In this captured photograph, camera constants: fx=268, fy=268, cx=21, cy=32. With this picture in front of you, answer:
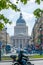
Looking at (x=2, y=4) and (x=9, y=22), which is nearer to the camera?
(x=2, y=4)

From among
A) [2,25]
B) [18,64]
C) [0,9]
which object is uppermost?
[0,9]

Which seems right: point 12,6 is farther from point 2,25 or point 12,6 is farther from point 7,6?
point 2,25

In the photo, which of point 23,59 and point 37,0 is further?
point 23,59

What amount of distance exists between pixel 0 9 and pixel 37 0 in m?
1.16

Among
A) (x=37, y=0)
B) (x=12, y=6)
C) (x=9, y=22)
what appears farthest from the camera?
(x=9, y=22)

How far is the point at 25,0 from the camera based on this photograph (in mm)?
5738

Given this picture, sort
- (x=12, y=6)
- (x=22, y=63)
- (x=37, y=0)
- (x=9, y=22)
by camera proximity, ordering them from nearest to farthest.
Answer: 1. (x=37, y=0)
2. (x=12, y=6)
3. (x=9, y=22)
4. (x=22, y=63)

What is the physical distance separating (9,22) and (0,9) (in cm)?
49

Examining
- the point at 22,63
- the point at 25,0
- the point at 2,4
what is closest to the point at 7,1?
the point at 2,4

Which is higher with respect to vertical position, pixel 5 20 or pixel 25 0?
pixel 25 0

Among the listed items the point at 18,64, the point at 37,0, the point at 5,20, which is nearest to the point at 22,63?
the point at 18,64

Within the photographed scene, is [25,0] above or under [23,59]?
above

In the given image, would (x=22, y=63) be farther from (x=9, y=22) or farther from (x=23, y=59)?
(x=9, y=22)

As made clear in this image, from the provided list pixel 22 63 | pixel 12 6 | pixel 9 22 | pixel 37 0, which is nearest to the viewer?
pixel 37 0
